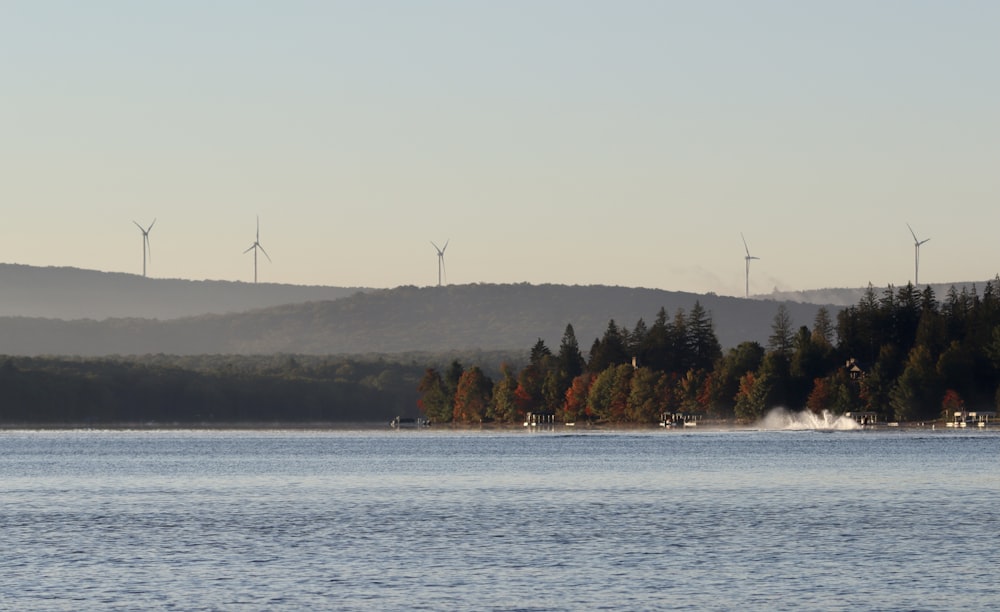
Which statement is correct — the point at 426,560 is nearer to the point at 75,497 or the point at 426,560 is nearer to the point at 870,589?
the point at 870,589

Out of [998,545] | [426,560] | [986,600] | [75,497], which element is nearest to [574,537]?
[426,560]

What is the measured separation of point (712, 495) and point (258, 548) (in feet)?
178

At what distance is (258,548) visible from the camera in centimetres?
9938

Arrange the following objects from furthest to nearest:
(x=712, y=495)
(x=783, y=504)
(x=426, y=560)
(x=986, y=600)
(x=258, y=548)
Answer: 1. (x=712, y=495)
2. (x=783, y=504)
3. (x=258, y=548)
4. (x=426, y=560)
5. (x=986, y=600)

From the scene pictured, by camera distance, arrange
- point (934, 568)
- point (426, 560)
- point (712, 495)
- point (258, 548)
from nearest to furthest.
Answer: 1. point (934, 568)
2. point (426, 560)
3. point (258, 548)
4. point (712, 495)

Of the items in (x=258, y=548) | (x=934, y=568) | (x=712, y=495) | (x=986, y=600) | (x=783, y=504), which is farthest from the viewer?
(x=712, y=495)

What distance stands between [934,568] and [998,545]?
37.8ft

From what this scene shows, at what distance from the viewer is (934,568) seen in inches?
3374

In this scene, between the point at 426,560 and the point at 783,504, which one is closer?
the point at 426,560

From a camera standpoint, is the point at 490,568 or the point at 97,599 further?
the point at 490,568

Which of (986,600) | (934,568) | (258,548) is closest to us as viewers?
(986,600)

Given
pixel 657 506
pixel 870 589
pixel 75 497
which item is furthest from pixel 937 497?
pixel 75 497

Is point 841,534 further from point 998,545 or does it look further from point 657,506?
point 657,506

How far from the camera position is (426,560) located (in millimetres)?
92438
